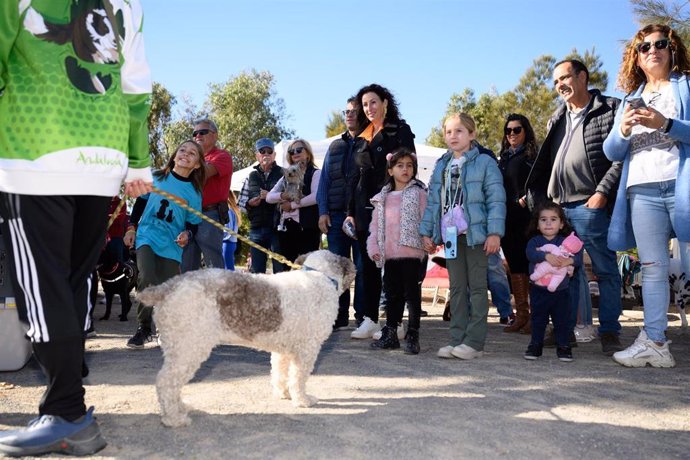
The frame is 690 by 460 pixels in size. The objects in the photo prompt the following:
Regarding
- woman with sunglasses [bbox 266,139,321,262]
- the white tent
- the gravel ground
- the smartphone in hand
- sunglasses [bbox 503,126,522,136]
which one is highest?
the white tent

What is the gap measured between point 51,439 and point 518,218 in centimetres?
568

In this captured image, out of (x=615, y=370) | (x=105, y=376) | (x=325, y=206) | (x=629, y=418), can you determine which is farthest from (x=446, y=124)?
(x=105, y=376)

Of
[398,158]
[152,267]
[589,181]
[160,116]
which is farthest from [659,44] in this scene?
[160,116]

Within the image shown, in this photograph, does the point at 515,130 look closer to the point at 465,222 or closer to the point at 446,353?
the point at 465,222

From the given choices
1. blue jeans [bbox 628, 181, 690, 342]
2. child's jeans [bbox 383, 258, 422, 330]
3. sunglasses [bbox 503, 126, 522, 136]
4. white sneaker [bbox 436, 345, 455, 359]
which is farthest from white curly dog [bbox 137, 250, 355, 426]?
sunglasses [bbox 503, 126, 522, 136]

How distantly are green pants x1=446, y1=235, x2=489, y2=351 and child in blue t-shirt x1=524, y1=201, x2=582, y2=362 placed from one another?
0.47 m

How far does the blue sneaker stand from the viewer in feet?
9.18

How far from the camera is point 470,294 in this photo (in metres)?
5.53

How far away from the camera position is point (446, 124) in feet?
18.7

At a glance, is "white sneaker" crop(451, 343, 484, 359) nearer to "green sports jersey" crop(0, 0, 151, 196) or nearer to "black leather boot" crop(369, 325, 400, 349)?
"black leather boot" crop(369, 325, 400, 349)

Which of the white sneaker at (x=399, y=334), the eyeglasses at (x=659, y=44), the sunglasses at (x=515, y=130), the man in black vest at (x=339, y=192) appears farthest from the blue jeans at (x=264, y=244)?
the eyeglasses at (x=659, y=44)

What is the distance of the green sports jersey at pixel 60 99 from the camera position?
274 centimetres

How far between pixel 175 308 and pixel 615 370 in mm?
3626

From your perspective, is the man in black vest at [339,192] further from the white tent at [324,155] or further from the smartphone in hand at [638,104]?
the white tent at [324,155]
